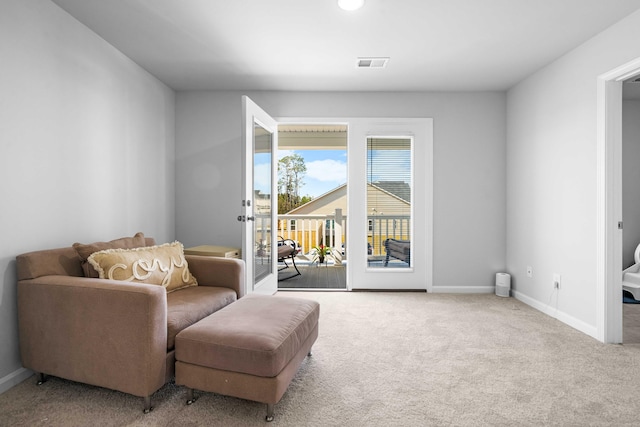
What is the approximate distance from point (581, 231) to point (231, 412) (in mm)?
3062

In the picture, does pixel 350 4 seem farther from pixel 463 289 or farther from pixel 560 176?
pixel 463 289

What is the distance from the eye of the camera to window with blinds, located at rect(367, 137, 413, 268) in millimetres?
4352

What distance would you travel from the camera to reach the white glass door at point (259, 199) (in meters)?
3.12

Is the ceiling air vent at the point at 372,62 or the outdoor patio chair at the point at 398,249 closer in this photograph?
the ceiling air vent at the point at 372,62

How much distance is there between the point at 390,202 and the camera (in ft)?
14.3

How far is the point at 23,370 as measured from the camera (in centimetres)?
217

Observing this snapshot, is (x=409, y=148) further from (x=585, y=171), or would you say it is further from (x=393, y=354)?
(x=393, y=354)

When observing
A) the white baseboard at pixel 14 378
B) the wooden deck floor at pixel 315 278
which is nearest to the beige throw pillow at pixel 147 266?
the white baseboard at pixel 14 378

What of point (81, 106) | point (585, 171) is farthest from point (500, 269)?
point (81, 106)

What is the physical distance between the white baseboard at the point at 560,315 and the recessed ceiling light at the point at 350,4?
305 cm

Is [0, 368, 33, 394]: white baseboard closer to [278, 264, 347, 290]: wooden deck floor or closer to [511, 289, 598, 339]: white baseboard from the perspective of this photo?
[278, 264, 347, 290]: wooden deck floor

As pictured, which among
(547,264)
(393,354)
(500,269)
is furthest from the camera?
(500,269)

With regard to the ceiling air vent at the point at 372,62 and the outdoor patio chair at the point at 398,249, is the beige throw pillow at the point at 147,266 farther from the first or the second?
the outdoor patio chair at the point at 398,249

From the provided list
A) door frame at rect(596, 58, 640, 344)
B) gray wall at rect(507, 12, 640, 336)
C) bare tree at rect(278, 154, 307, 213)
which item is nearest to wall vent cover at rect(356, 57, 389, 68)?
gray wall at rect(507, 12, 640, 336)
